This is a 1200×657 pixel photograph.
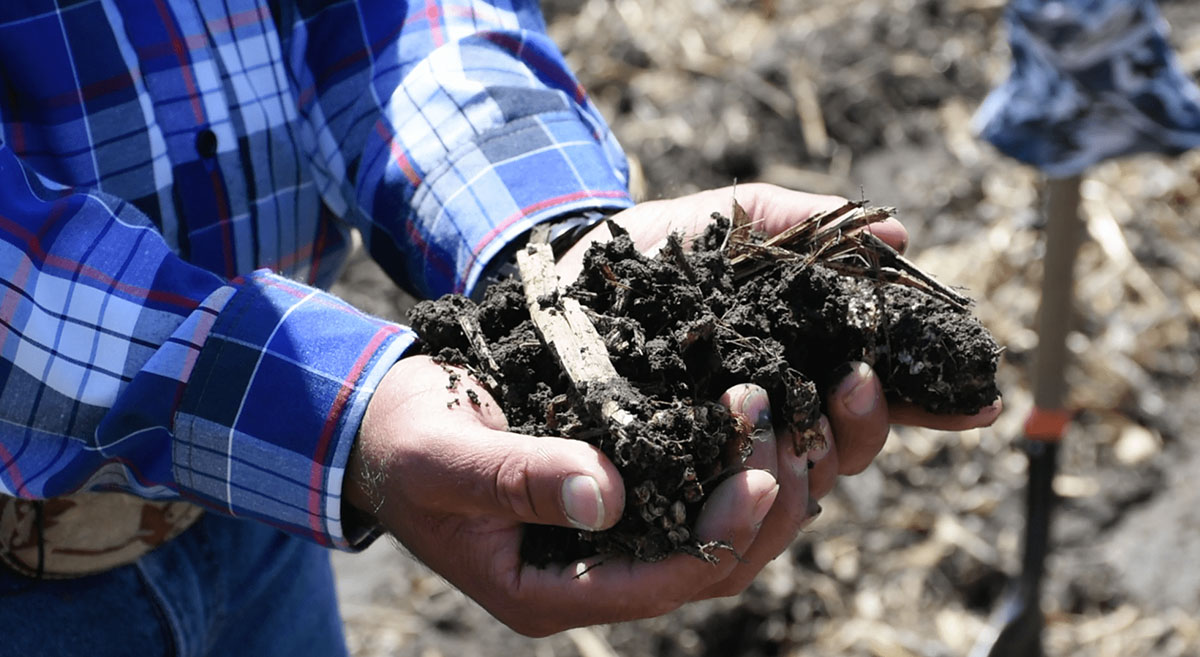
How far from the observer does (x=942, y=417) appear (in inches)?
63.2

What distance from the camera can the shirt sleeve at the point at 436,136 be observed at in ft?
5.74

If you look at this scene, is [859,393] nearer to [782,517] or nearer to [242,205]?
[782,517]

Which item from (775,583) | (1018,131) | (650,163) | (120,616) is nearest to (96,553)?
(120,616)

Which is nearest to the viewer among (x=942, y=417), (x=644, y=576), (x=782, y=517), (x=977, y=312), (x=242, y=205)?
(x=644, y=576)

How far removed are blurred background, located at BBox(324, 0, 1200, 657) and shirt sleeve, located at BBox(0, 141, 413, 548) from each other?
1172 millimetres

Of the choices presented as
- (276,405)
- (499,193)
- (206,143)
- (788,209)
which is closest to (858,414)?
(788,209)

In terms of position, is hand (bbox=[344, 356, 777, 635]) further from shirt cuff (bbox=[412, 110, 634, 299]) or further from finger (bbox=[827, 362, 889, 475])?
shirt cuff (bbox=[412, 110, 634, 299])

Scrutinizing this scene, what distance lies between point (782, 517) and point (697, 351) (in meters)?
0.25

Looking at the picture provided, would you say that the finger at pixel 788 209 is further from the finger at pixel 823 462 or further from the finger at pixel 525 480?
the finger at pixel 525 480

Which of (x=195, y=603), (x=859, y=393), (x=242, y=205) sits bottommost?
(x=195, y=603)

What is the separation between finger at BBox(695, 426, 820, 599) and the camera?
146cm

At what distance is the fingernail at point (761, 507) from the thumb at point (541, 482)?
173 millimetres

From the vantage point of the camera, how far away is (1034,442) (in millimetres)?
3277

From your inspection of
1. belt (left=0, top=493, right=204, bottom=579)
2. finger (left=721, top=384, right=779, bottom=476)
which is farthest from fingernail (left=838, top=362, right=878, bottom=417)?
belt (left=0, top=493, right=204, bottom=579)
